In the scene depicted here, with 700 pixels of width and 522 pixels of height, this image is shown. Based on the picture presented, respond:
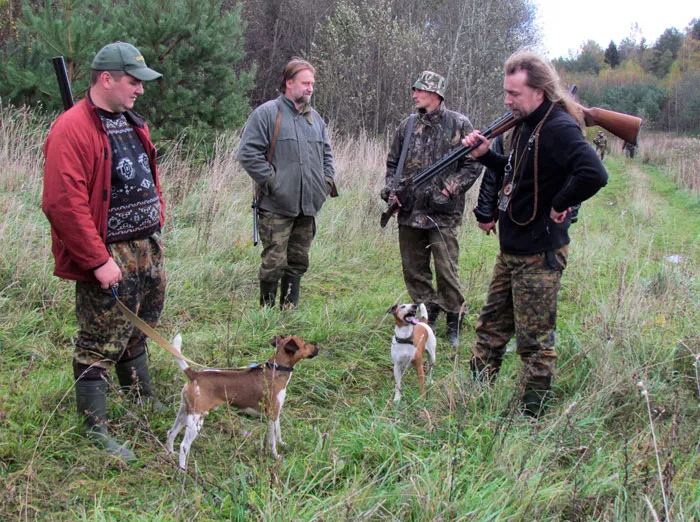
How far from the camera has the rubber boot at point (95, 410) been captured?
304 cm

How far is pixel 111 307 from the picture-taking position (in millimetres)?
3014

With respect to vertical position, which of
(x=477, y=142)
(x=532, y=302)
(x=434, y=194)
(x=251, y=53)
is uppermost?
(x=251, y=53)

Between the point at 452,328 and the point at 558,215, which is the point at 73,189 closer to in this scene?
the point at 558,215

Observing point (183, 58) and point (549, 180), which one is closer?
point (549, 180)

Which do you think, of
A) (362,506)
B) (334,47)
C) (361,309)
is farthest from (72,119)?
(334,47)

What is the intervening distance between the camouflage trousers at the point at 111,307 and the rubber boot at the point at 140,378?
0.21 m

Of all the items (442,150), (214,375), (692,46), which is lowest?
(214,375)

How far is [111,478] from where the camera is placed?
284 cm

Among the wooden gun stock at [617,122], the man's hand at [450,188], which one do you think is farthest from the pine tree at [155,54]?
the wooden gun stock at [617,122]

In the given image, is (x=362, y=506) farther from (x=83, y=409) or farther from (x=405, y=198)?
(x=405, y=198)

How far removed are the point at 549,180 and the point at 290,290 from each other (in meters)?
2.69

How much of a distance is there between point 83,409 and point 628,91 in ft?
183

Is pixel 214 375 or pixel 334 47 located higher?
pixel 334 47

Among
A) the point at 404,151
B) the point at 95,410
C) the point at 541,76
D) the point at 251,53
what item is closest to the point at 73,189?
the point at 95,410
